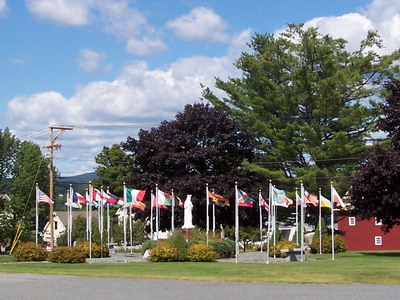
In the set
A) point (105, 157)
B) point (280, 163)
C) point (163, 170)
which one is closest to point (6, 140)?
point (105, 157)

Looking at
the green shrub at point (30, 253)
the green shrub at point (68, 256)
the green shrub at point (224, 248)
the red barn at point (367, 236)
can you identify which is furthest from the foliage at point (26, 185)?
the green shrub at point (68, 256)

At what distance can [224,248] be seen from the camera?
35438 mm

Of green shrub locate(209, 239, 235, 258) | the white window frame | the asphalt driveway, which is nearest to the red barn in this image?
the white window frame

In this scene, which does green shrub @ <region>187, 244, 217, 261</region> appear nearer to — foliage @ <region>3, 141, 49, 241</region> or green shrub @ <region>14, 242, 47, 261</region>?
green shrub @ <region>14, 242, 47, 261</region>

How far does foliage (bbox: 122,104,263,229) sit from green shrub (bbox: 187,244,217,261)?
14.8 metres

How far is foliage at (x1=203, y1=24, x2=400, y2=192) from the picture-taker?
159 ft

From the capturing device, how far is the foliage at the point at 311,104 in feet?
159

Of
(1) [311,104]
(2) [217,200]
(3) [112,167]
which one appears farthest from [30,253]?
(3) [112,167]

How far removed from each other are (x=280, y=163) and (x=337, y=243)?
11.4 metres

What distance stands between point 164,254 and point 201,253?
1869 mm

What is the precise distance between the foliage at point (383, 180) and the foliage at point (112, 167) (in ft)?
155

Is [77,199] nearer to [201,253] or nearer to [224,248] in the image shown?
[224,248]

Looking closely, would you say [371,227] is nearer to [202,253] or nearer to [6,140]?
[202,253]

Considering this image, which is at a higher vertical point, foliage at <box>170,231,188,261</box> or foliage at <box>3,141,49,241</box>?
foliage at <box>3,141,49,241</box>
